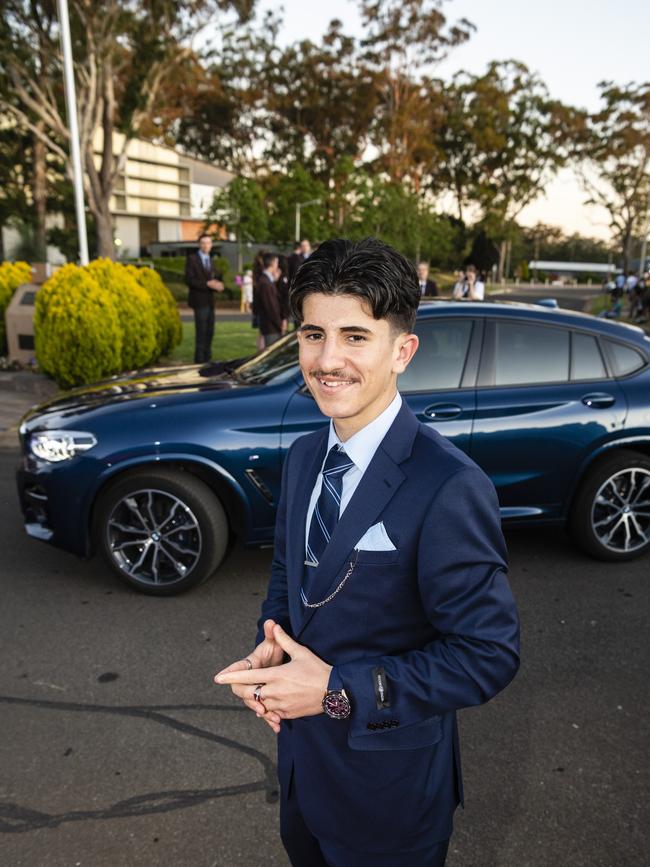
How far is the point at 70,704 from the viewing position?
295 cm

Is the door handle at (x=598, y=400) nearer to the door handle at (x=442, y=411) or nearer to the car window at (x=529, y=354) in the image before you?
the car window at (x=529, y=354)

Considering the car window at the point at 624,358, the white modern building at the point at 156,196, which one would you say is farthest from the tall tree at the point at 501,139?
the car window at the point at 624,358

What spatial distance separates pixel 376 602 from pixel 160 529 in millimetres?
2877

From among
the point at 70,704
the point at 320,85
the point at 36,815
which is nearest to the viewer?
the point at 36,815

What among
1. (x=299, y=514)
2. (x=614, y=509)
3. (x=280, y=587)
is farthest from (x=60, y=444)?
(x=614, y=509)

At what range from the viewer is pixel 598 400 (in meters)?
4.24

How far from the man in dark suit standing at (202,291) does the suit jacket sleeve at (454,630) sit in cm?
1032

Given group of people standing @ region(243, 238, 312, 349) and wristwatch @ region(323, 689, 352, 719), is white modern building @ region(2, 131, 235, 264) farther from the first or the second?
wristwatch @ region(323, 689, 352, 719)

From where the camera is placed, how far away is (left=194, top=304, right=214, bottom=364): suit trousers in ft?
37.4

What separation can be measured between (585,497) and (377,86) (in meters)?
40.9

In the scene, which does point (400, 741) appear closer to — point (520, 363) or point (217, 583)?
point (217, 583)

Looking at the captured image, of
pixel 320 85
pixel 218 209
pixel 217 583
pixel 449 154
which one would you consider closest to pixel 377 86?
pixel 320 85

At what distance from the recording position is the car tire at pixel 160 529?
3.87 metres

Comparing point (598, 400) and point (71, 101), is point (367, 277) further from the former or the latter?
point (71, 101)
